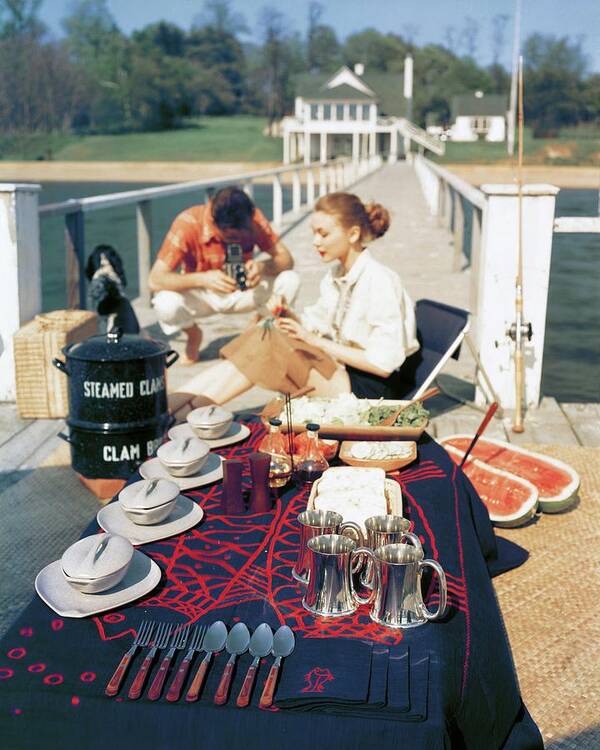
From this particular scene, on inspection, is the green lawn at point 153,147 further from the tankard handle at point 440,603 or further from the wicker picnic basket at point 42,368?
the tankard handle at point 440,603

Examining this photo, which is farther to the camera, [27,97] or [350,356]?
[27,97]

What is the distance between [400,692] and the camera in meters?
1.98

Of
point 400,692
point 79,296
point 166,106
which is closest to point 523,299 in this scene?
point 79,296

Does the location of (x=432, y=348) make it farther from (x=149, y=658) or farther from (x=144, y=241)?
(x=144, y=241)

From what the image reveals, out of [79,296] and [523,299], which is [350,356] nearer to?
[523,299]

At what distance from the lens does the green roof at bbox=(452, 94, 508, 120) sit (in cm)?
7356

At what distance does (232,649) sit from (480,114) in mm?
75744

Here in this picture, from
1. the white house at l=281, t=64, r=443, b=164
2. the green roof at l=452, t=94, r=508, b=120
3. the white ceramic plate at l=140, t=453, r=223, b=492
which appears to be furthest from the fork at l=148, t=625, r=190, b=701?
the green roof at l=452, t=94, r=508, b=120

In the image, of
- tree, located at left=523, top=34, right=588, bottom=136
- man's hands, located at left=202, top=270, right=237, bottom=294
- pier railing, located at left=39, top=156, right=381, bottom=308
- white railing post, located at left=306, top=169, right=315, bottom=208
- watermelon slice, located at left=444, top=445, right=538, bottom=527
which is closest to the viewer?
watermelon slice, located at left=444, top=445, right=538, bottom=527

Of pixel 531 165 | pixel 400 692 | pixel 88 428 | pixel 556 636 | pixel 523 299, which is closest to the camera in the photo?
pixel 400 692

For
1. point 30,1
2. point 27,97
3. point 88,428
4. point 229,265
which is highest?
point 30,1

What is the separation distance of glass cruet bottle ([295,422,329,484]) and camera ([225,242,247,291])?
10.1 ft

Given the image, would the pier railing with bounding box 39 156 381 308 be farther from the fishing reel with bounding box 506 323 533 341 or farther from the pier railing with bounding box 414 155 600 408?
the fishing reel with bounding box 506 323 533 341

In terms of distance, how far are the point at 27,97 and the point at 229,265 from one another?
8423cm
